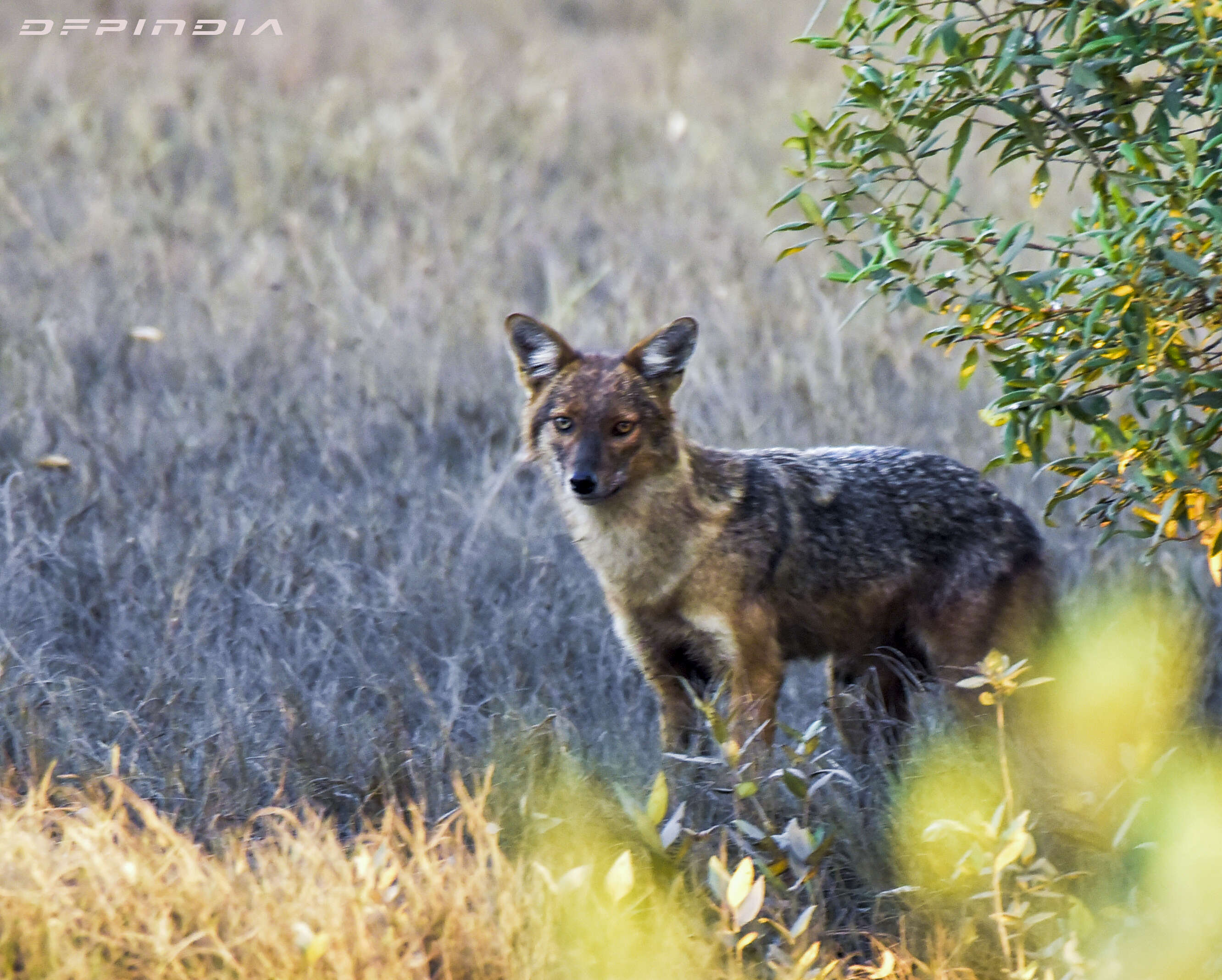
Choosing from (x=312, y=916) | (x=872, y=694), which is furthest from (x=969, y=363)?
(x=312, y=916)

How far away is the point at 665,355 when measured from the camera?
4.39m

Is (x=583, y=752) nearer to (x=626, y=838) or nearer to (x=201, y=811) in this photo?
(x=626, y=838)

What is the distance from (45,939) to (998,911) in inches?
75.5

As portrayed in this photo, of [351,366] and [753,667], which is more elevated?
[351,366]

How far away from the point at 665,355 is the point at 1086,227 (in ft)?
4.50

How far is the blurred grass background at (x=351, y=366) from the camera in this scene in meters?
4.28

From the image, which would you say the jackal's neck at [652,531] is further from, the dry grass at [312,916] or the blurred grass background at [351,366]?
the dry grass at [312,916]

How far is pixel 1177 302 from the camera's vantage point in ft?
10.1

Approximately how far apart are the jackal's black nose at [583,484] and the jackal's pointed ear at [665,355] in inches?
19.3

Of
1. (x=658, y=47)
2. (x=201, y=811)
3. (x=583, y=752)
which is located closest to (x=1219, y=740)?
(x=583, y=752)

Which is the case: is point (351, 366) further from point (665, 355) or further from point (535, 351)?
point (665, 355)

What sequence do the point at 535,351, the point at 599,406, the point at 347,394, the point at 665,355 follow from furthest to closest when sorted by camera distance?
1. the point at 347,394
2. the point at 535,351
3. the point at 665,355
4. the point at 599,406

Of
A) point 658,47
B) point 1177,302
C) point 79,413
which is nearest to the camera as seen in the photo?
point 1177,302

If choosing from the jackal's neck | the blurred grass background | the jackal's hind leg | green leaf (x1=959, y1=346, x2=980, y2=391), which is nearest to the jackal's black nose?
the jackal's neck
